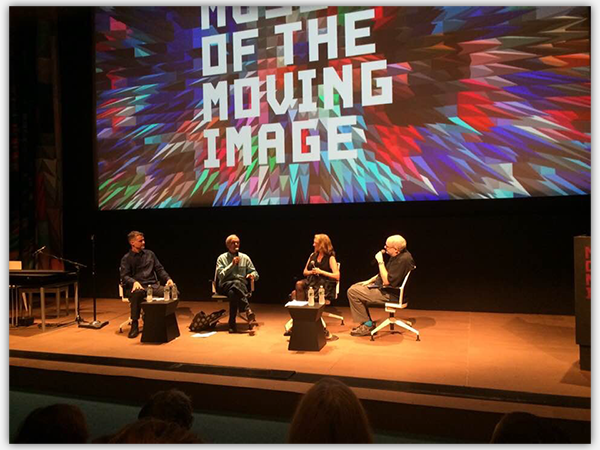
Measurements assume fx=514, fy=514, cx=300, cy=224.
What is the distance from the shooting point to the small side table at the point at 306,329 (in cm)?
427

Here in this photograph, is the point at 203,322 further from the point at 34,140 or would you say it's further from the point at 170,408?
the point at 34,140

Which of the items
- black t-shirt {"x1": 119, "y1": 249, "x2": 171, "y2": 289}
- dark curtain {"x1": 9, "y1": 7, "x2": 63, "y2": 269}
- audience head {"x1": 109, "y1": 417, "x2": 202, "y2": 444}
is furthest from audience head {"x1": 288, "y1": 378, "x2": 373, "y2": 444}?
dark curtain {"x1": 9, "y1": 7, "x2": 63, "y2": 269}

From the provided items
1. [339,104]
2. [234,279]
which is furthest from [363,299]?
[339,104]

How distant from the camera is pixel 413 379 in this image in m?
3.43

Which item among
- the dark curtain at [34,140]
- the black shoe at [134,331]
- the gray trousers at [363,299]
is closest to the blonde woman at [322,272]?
the gray trousers at [363,299]

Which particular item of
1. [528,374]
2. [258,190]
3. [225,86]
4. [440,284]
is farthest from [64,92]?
[528,374]

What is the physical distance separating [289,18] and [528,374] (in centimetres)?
482

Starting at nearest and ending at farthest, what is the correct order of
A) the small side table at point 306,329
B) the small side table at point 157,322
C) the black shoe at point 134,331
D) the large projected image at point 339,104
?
the small side table at point 306,329 → the small side table at point 157,322 → the black shoe at point 134,331 → the large projected image at point 339,104

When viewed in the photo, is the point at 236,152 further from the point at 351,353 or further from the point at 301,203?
the point at 351,353

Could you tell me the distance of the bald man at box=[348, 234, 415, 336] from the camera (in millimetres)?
4590

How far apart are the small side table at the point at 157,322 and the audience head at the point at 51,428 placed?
10.5ft

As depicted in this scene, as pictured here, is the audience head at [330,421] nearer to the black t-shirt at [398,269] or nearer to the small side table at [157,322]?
the black t-shirt at [398,269]

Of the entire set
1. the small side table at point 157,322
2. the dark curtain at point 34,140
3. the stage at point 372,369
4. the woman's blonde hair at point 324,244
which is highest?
the dark curtain at point 34,140

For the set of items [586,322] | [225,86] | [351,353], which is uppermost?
[225,86]
